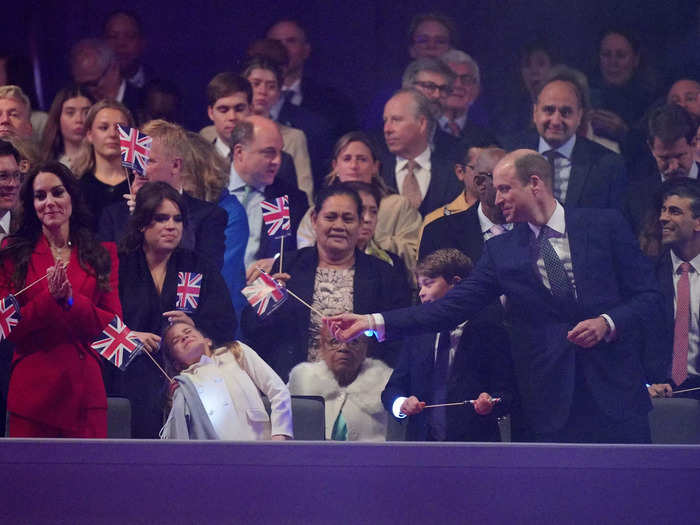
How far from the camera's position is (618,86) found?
5.95 meters

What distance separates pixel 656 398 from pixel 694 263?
628 mm

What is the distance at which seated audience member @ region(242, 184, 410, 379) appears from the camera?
197 inches

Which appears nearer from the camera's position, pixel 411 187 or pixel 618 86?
pixel 411 187

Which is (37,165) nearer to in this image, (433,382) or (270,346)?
(270,346)

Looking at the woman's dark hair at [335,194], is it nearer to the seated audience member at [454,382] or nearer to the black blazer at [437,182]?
the black blazer at [437,182]

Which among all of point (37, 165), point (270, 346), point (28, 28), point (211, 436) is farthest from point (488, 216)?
point (28, 28)

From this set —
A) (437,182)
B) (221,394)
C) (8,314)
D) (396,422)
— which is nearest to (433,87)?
(437,182)

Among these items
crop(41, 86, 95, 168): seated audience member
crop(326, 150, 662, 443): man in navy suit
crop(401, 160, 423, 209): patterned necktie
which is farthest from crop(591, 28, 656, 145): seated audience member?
crop(41, 86, 95, 168): seated audience member

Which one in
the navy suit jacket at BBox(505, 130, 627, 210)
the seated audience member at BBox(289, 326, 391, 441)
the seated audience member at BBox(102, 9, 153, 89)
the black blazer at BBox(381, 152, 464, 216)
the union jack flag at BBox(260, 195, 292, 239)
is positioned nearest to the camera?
the seated audience member at BBox(289, 326, 391, 441)

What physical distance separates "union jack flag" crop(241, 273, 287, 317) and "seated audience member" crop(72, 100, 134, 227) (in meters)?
0.75

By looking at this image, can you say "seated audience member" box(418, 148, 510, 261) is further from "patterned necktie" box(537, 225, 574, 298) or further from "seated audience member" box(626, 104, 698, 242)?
"seated audience member" box(626, 104, 698, 242)

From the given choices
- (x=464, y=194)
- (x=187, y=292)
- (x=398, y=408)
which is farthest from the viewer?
(x=464, y=194)

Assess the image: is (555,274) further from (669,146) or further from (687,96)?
(687,96)

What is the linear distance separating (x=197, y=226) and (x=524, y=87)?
6.27 ft
